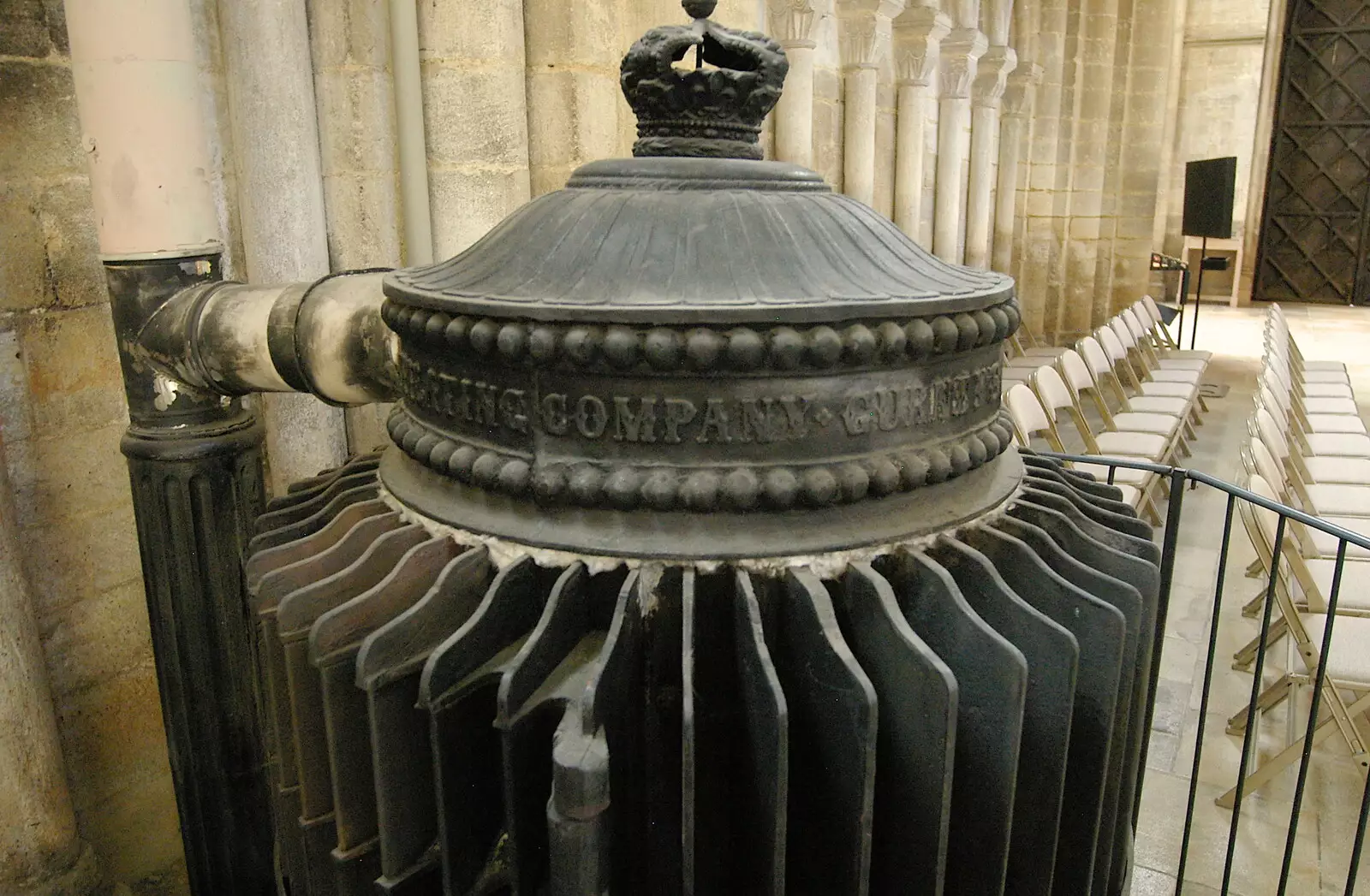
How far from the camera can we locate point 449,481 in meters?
1.32

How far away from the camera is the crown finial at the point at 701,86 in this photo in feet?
4.28

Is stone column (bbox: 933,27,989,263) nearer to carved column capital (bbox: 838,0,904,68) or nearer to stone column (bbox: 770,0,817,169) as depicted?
carved column capital (bbox: 838,0,904,68)

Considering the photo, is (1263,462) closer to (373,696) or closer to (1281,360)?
(1281,360)

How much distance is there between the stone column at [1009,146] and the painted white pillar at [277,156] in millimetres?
6888

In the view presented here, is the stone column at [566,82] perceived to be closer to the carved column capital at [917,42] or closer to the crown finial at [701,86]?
the crown finial at [701,86]

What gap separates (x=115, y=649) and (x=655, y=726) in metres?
1.86

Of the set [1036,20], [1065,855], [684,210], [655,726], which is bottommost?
[1065,855]

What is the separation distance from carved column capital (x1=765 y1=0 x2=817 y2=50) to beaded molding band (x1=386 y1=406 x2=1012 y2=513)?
4122 millimetres

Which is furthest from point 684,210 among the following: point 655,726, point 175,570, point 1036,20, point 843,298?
point 1036,20

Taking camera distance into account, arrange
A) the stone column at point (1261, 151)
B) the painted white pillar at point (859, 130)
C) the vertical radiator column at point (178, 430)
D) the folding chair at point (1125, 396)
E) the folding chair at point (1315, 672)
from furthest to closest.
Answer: the stone column at point (1261, 151) < the folding chair at point (1125, 396) < the painted white pillar at point (859, 130) < the folding chair at point (1315, 672) < the vertical radiator column at point (178, 430)

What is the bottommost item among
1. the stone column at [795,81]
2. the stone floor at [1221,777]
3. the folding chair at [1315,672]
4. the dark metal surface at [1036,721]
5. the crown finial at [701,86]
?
the stone floor at [1221,777]

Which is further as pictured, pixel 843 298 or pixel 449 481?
pixel 449 481

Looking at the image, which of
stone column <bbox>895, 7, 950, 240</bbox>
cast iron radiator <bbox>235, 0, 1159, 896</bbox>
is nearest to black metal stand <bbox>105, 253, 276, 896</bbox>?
cast iron radiator <bbox>235, 0, 1159, 896</bbox>

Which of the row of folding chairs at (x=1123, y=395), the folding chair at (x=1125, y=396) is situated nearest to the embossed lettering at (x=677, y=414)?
the row of folding chairs at (x=1123, y=395)
